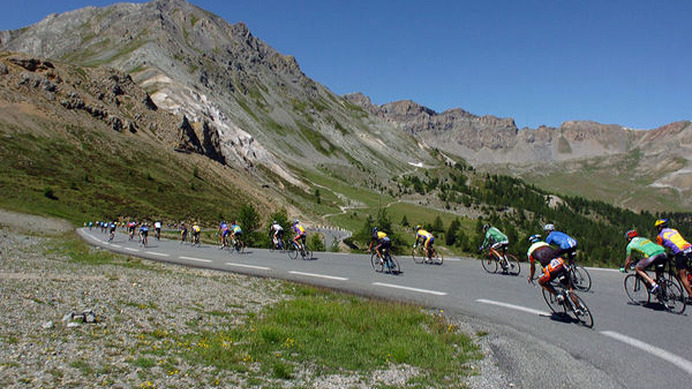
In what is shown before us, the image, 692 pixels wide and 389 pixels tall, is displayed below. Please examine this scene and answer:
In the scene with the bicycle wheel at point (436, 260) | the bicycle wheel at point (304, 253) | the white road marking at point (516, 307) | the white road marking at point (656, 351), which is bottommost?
the white road marking at point (656, 351)

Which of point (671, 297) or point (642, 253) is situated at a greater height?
point (642, 253)

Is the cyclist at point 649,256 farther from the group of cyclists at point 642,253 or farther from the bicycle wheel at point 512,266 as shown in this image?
the bicycle wheel at point 512,266

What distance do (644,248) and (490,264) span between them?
849 cm

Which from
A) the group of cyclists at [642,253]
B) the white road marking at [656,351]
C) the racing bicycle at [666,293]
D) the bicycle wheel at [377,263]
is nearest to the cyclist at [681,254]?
the group of cyclists at [642,253]

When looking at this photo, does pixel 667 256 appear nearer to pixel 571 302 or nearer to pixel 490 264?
pixel 571 302

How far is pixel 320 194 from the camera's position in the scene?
148125mm

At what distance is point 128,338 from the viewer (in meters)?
8.04

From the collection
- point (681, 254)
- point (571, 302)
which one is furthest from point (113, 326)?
point (681, 254)

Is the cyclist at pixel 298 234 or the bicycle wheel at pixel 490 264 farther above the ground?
the cyclist at pixel 298 234

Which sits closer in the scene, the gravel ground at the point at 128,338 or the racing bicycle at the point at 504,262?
the gravel ground at the point at 128,338

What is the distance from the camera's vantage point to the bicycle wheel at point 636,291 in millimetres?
11507

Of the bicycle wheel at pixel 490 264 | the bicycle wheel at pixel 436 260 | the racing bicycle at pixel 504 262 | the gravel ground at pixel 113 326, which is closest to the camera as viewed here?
the gravel ground at pixel 113 326

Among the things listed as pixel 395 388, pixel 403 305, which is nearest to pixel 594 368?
pixel 395 388

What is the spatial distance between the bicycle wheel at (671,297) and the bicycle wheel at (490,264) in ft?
25.1
